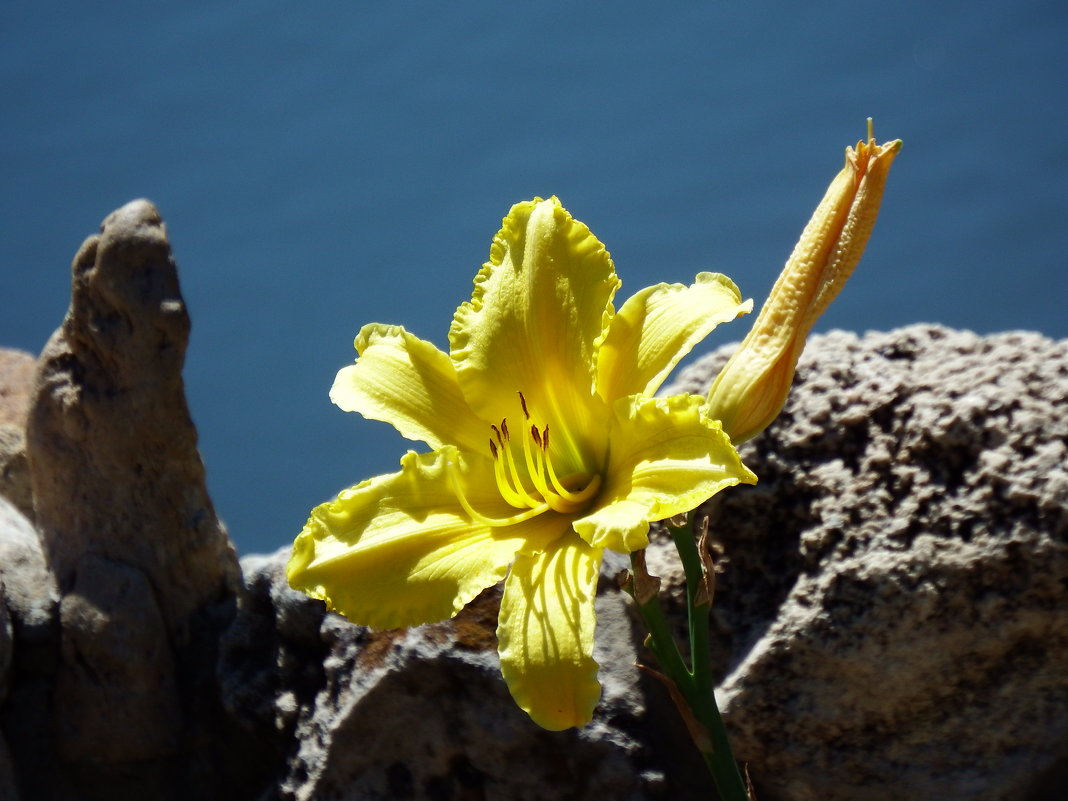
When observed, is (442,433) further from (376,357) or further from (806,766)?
(806,766)

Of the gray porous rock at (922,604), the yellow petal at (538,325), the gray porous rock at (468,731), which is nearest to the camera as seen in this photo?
the yellow petal at (538,325)

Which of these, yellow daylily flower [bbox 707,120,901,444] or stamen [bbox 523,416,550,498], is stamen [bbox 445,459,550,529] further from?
yellow daylily flower [bbox 707,120,901,444]

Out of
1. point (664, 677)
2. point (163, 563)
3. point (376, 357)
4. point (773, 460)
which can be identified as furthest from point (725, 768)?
point (163, 563)

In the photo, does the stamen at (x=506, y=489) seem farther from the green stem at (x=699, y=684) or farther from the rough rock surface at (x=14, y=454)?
the rough rock surface at (x=14, y=454)

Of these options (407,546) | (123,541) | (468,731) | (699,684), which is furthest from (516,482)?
(123,541)

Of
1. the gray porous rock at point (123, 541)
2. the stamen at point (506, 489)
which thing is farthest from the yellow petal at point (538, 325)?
the gray porous rock at point (123, 541)

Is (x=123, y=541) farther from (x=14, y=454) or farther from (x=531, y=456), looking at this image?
(x=531, y=456)
